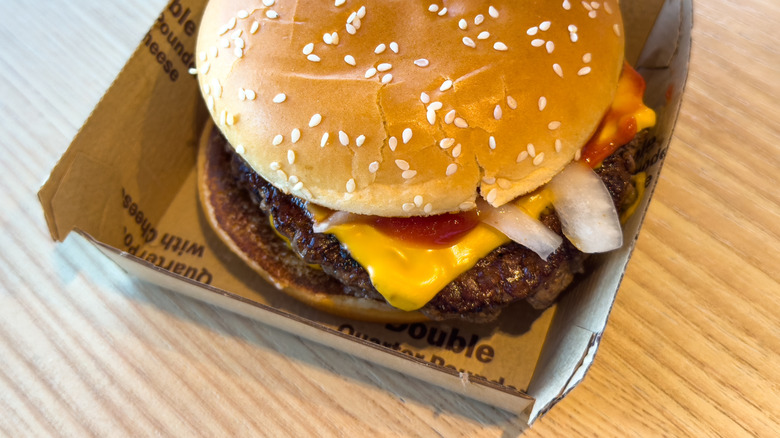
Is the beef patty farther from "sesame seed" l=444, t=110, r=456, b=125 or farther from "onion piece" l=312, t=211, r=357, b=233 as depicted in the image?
"sesame seed" l=444, t=110, r=456, b=125

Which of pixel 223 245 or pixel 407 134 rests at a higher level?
pixel 407 134

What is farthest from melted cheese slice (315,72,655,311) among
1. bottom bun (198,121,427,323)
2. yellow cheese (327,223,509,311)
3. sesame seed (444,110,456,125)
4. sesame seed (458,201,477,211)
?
sesame seed (444,110,456,125)

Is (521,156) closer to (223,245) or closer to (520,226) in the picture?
(520,226)

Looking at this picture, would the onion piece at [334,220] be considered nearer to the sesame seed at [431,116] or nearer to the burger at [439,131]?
the burger at [439,131]

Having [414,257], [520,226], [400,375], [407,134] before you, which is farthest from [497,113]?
[400,375]

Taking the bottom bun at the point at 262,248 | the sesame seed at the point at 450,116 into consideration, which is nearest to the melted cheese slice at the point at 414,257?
the bottom bun at the point at 262,248

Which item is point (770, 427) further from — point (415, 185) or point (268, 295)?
point (268, 295)
